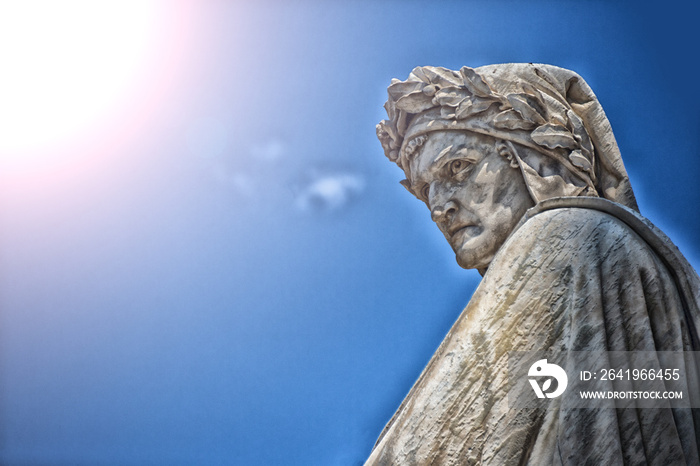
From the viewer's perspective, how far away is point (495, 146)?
214 inches

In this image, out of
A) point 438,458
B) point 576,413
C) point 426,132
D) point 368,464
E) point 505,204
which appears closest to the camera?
point 576,413

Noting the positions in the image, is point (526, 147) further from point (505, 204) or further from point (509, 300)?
point (509, 300)

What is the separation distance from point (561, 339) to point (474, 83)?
7.07 ft

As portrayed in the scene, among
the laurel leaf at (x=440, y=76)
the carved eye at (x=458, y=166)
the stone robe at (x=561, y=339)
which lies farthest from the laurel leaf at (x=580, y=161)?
the laurel leaf at (x=440, y=76)

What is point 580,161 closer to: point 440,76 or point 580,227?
point 580,227

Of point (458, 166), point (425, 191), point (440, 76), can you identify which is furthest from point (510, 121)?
point (425, 191)

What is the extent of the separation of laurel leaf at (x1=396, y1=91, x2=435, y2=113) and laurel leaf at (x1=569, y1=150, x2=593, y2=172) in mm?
1013

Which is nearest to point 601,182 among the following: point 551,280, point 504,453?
point 551,280

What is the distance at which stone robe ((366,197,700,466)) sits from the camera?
3.63m

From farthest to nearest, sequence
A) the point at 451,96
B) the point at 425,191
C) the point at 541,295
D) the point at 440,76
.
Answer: the point at 425,191 < the point at 440,76 < the point at 451,96 < the point at 541,295

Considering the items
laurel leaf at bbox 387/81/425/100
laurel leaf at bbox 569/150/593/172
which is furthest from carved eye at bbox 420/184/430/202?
laurel leaf at bbox 569/150/593/172

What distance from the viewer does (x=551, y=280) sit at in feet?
13.6

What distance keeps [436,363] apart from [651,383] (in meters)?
1.04

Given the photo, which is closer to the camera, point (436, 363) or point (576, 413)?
point (576, 413)
